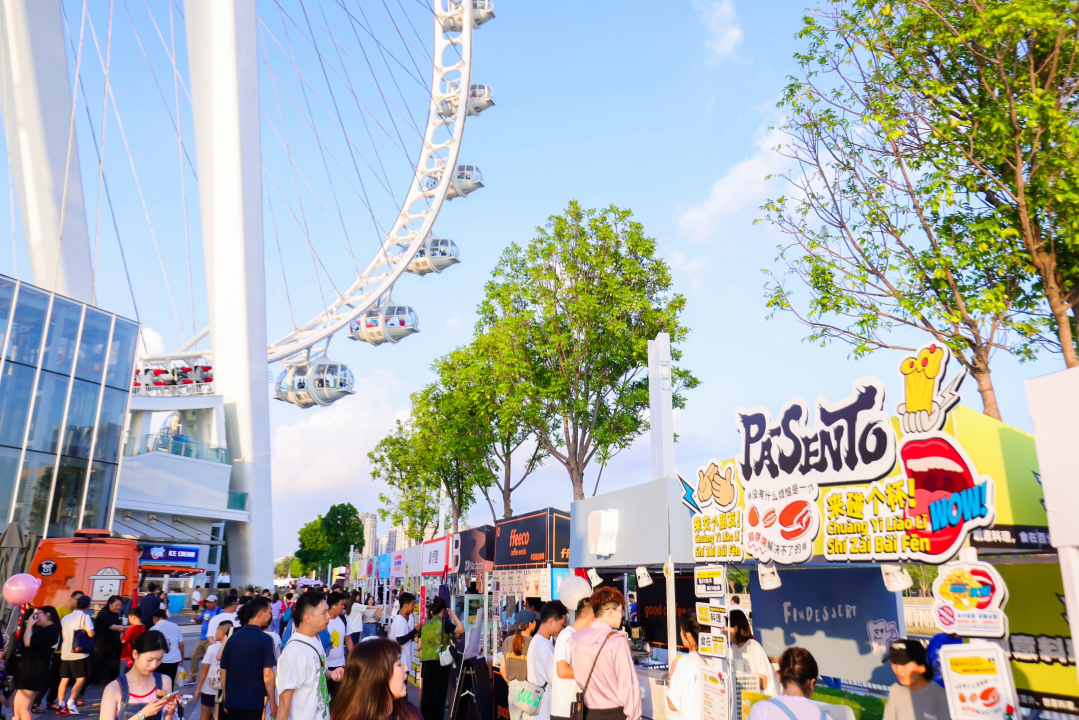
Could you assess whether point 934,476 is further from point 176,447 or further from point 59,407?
point 176,447

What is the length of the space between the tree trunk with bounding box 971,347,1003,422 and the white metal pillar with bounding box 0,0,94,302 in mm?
24369

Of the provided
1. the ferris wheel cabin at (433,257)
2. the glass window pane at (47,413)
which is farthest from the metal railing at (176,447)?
the ferris wheel cabin at (433,257)

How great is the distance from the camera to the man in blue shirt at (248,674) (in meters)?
5.50

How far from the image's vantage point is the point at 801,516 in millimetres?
5977

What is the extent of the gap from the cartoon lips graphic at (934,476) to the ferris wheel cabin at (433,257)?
35.3 meters

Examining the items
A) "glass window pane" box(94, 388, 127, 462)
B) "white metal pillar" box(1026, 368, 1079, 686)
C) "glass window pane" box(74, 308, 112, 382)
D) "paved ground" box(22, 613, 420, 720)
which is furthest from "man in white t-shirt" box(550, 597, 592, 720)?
"glass window pane" box(94, 388, 127, 462)

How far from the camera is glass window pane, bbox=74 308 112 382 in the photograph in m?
22.2

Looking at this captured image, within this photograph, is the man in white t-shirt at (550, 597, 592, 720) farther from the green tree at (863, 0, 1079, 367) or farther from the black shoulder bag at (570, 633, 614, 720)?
the green tree at (863, 0, 1079, 367)

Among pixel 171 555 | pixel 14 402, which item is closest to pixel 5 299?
pixel 14 402

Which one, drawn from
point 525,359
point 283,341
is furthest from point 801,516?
point 283,341

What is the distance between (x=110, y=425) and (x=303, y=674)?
21526 mm

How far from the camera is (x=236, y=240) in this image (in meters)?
32.5

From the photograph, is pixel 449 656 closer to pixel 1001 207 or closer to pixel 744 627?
pixel 744 627

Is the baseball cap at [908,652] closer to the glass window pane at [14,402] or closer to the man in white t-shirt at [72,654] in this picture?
the man in white t-shirt at [72,654]
